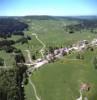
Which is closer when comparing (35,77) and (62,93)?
(62,93)

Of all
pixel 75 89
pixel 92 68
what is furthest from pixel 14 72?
pixel 92 68

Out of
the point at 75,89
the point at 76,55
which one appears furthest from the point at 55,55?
the point at 75,89

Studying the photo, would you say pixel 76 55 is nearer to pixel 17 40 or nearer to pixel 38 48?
pixel 38 48

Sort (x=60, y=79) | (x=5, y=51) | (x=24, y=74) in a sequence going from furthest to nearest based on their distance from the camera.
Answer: (x=5, y=51) < (x=24, y=74) < (x=60, y=79)

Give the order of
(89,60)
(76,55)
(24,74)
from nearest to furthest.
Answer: (24,74)
(89,60)
(76,55)

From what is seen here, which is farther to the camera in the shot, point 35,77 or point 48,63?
point 48,63

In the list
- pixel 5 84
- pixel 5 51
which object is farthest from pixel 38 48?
pixel 5 84

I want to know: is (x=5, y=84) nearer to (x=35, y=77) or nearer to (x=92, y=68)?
(x=35, y=77)

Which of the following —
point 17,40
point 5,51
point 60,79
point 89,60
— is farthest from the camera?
point 17,40
